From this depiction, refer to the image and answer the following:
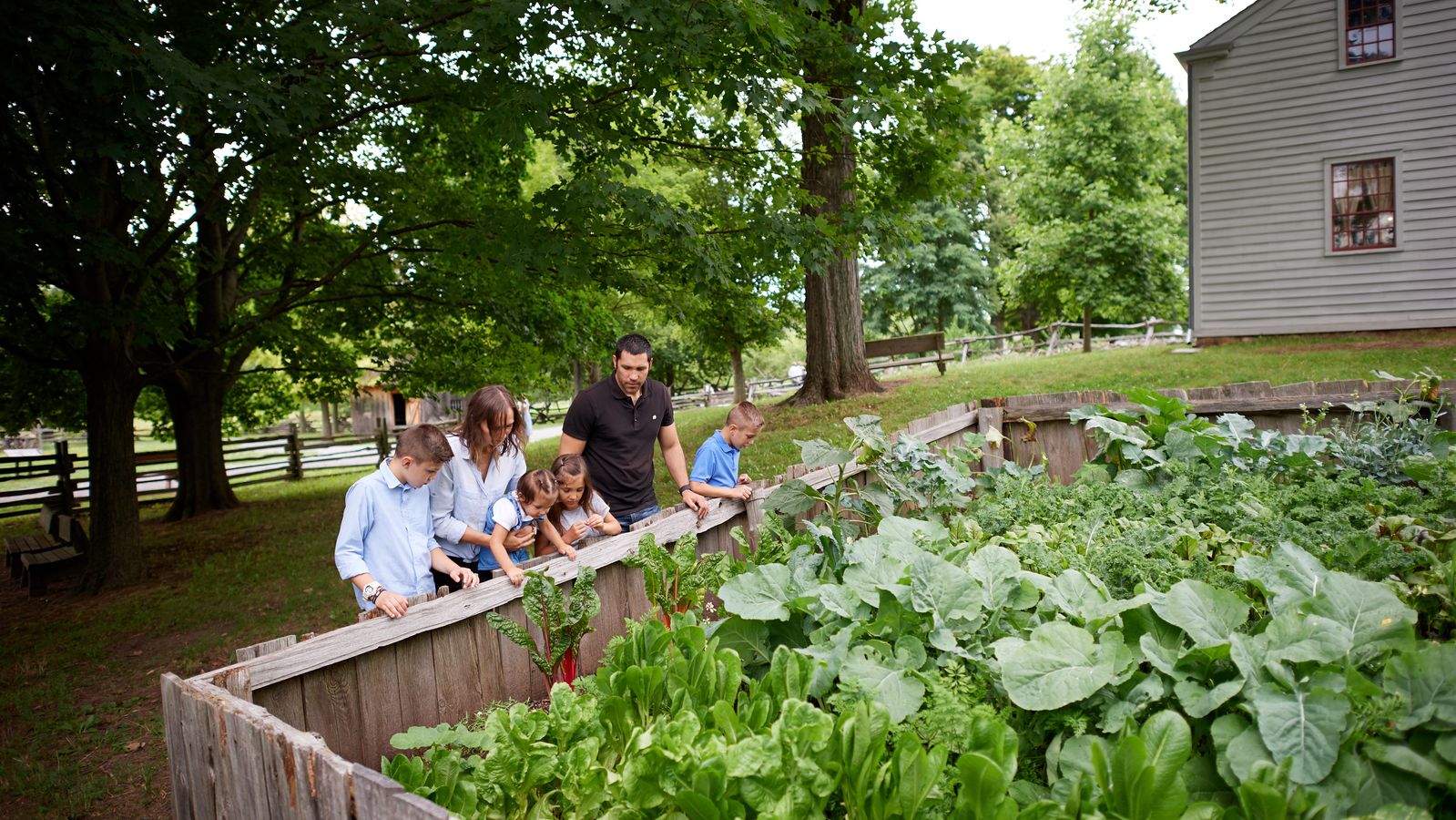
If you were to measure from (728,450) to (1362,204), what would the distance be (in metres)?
15.1

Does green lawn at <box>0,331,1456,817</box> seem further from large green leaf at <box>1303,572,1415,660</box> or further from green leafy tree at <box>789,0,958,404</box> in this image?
large green leaf at <box>1303,572,1415,660</box>

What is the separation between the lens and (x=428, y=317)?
12.4 meters

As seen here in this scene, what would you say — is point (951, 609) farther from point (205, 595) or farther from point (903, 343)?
point (903, 343)

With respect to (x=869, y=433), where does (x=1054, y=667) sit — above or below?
below

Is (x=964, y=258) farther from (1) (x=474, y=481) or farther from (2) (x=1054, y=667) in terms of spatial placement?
(2) (x=1054, y=667)

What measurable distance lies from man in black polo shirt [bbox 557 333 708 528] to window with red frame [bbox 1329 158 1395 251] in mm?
14786

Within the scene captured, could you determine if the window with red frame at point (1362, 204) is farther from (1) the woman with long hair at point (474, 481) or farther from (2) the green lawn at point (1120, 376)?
(1) the woman with long hair at point (474, 481)

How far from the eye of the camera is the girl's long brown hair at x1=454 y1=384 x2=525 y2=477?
4.07 meters

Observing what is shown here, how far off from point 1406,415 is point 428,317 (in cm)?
1104

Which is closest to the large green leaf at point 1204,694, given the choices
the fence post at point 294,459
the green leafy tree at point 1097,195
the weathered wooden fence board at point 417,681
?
the weathered wooden fence board at point 417,681

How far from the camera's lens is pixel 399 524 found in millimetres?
3600

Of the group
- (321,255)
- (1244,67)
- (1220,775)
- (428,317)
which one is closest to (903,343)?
(1244,67)

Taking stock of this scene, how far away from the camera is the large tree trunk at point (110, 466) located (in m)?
8.70

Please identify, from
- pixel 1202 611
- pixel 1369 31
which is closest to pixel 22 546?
pixel 1202 611
